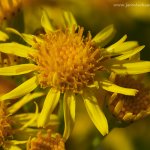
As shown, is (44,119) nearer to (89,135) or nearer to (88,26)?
(89,135)

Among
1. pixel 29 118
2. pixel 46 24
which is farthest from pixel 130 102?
pixel 46 24

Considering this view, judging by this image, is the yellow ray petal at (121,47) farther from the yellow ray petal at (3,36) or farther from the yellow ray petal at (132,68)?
the yellow ray petal at (3,36)

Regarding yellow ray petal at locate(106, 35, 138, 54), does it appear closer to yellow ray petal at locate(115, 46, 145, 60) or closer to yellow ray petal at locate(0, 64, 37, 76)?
yellow ray petal at locate(115, 46, 145, 60)

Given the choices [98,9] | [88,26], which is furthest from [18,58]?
[98,9]

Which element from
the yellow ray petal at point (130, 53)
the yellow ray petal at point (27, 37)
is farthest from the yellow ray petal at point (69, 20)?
the yellow ray petal at point (130, 53)

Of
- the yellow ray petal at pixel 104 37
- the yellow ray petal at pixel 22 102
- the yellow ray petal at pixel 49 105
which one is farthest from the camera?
the yellow ray petal at pixel 104 37

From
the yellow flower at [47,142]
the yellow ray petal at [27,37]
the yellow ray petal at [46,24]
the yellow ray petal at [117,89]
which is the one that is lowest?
the yellow flower at [47,142]

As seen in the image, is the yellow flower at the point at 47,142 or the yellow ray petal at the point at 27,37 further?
the yellow ray petal at the point at 27,37

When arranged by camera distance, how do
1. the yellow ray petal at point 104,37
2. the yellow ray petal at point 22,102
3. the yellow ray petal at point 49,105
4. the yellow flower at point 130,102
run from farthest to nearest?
the yellow ray petal at point 104,37 < the yellow ray petal at point 22,102 < the yellow flower at point 130,102 < the yellow ray petal at point 49,105
